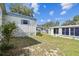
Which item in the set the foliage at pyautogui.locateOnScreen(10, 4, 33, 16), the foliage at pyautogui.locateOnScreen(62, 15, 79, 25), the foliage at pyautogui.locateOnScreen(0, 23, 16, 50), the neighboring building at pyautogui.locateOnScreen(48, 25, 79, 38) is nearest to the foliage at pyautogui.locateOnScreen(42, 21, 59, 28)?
the neighboring building at pyautogui.locateOnScreen(48, 25, 79, 38)

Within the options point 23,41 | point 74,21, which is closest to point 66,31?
point 74,21

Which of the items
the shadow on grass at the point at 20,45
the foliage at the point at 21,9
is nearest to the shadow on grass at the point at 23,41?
the shadow on grass at the point at 20,45

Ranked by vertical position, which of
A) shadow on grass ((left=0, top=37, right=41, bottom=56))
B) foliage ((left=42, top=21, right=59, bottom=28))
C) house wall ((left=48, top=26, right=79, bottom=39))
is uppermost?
foliage ((left=42, top=21, right=59, bottom=28))

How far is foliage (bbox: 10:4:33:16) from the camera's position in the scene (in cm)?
582

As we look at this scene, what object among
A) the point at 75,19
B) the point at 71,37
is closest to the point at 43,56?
the point at 71,37

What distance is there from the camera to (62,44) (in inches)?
228

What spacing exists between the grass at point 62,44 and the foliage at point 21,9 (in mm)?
831

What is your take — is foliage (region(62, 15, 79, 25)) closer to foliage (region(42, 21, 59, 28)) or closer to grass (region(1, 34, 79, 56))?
foliage (region(42, 21, 59, 28))

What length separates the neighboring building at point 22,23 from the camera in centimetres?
579

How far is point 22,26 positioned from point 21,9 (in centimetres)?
55

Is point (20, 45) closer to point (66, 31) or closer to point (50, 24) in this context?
point (50, 24)

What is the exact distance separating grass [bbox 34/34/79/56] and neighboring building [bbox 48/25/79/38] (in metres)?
0.19

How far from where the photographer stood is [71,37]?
5.88m

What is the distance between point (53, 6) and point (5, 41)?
1.86 meters
